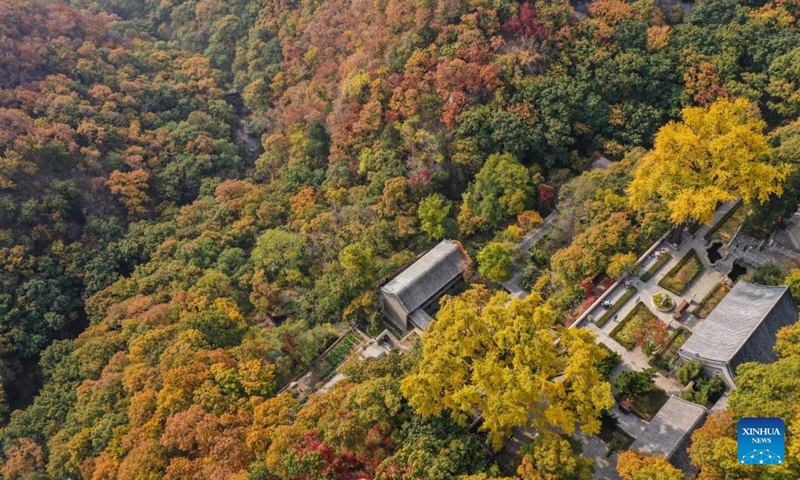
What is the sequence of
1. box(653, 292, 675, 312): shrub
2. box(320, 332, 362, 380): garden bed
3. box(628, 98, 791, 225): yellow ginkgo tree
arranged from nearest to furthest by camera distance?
box(628, 98, 791, 225): yellow ginkgo tree < box(653, 292, 675, 312): shrub < box(320, 332, 362, 380): garden bed

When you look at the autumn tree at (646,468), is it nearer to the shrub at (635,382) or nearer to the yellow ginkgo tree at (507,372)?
the yellow ginkgo tree at (507,372)

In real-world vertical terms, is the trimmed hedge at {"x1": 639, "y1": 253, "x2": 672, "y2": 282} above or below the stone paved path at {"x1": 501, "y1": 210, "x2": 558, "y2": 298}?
below

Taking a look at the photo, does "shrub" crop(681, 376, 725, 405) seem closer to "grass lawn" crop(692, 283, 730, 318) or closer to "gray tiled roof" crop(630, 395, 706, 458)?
"gray tiled roof" crop(630, 395, 706, 458)

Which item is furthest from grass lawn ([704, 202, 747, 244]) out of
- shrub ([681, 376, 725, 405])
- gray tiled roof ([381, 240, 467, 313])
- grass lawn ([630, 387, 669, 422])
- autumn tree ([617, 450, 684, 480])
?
autumn tree ([617, 450, 684, 480])

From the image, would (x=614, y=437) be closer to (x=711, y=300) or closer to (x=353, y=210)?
(x=711, y=300)

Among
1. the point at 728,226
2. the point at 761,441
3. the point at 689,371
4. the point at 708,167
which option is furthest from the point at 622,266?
the point at 761,441

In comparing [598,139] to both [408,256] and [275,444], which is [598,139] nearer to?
[408,256]
